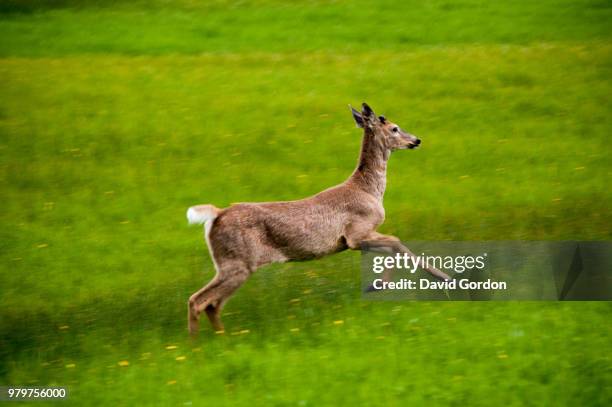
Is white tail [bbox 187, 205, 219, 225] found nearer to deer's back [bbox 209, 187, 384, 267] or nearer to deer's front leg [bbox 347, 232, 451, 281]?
deer's back [bbox 209, 187, 384, 267]

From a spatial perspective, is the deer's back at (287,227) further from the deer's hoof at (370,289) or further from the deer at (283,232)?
the deer's hoof at (370,289)

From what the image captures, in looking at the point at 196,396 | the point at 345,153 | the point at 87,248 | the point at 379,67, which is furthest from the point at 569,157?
the point at 196,396

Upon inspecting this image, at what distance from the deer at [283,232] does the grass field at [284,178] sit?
511 mm

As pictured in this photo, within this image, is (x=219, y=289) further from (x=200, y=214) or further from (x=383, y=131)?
(x=383, y=131)

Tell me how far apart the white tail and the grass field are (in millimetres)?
1213

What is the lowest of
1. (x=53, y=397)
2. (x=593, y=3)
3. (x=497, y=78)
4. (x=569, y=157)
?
(x=53, y=397)

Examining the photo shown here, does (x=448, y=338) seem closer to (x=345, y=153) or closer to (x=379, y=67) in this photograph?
(x=345, y=153)

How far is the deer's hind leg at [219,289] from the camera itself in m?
10.7

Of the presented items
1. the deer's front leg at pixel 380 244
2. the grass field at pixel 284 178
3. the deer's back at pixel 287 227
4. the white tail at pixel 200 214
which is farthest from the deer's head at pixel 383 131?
the white tail at pixel 200 214

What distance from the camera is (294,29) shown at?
84.5ft

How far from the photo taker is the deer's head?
12.6 meters

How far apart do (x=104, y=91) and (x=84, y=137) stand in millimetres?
2395

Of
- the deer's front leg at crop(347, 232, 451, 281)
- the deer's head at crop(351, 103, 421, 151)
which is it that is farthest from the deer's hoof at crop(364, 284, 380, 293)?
the deer's head at crop(351, 103, 421, 151)

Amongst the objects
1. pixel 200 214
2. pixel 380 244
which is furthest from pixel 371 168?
pixel 200 214
